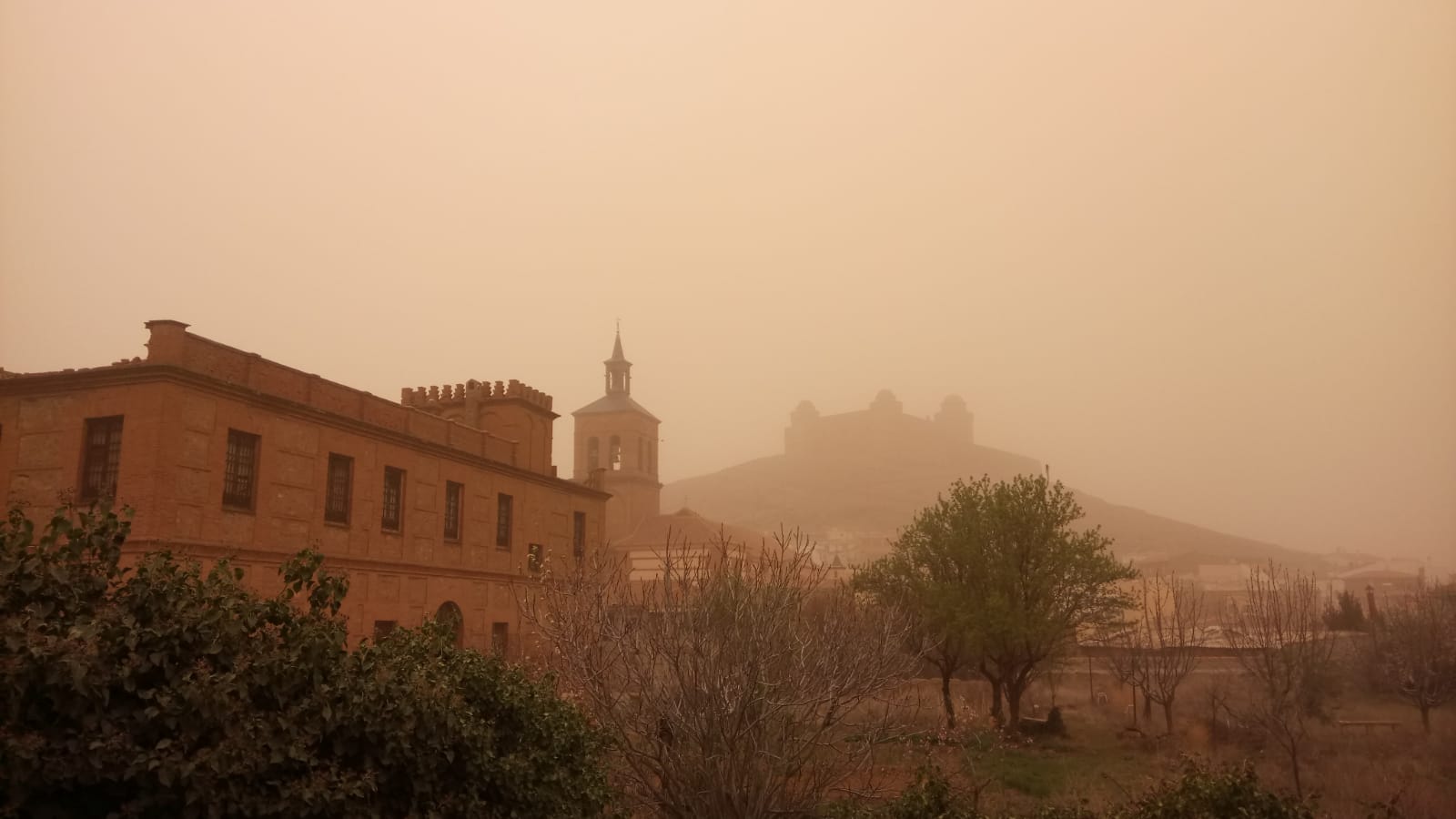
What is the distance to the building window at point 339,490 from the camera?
2589 cm

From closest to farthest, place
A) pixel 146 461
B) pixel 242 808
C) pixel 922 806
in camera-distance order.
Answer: pixel 242 808
pixel 922 806
pixel 146 461

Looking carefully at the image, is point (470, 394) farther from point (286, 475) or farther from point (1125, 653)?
point (1125, 653)

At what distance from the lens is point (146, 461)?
67.6 feet

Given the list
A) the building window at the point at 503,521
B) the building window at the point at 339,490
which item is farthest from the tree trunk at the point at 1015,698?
the building window at the point at 339,490

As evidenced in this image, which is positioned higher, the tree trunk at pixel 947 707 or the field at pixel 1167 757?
the tree trunk at pixel 947 707

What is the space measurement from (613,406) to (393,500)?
48.1m

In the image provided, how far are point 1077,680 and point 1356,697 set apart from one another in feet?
44.1

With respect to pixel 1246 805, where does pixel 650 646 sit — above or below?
above

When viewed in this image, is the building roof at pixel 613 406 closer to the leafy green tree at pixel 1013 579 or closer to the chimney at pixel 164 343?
the leafy green tree at pixel 1013 579

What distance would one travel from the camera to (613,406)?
76.7 m

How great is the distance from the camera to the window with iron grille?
22.5 m

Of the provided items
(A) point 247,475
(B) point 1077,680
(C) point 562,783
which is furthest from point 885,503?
(C) point 562,783

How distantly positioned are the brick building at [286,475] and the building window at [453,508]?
50 millimetres

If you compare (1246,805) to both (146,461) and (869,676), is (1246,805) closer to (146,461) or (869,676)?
(869,676)
